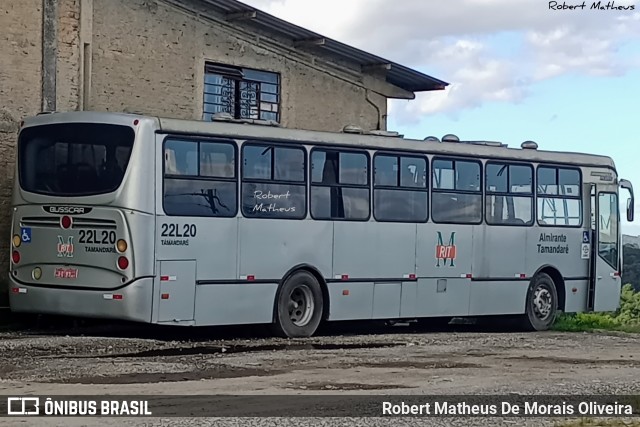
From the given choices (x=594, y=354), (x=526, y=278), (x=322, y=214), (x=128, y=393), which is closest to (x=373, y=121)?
(x=526, y=278)

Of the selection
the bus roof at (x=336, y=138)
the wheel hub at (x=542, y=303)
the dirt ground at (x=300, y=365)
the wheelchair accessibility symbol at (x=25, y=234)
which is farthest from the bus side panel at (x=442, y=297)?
the wheelchair accessibility symbol at (x=25, y=234)

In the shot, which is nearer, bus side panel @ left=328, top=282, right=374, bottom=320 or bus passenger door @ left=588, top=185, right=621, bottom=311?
bus side panel @ left=328, top=282, right=374, bottom=320

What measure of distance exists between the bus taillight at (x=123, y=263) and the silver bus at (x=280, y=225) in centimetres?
3

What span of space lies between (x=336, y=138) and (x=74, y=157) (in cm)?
419

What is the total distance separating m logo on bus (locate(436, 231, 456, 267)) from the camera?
20594 mm

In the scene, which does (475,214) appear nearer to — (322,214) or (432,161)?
(432,161)

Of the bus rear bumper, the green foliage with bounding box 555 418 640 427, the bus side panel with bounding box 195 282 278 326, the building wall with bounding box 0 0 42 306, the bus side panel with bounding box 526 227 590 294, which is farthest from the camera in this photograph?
the bus side panel with bounding box 526 227 590 294

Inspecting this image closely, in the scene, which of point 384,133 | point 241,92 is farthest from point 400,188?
point 241,92

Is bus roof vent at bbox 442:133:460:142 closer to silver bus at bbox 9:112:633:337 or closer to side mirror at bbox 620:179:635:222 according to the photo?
silver bus at bbox 9:112:633:337

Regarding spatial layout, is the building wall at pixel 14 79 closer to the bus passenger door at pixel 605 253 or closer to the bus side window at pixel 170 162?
the bus side window at pixel 170 162

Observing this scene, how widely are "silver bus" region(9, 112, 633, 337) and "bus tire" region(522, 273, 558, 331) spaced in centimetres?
4

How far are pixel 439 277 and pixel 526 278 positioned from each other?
2.33m

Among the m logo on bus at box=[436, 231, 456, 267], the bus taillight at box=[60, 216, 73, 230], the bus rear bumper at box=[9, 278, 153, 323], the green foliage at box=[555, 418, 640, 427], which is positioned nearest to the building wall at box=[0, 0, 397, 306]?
the bus rear bumper at box=[9, 278, 153, 323]

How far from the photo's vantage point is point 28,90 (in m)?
20.5
